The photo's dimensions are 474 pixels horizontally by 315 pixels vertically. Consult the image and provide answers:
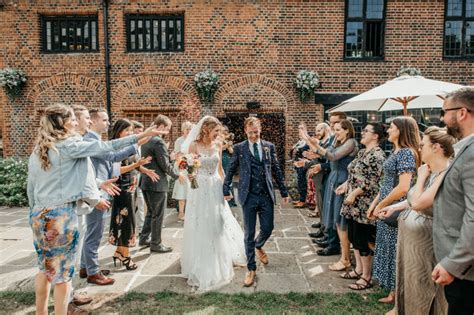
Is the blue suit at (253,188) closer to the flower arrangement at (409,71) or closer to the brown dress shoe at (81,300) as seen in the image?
the brown dress shoe at (81,300)

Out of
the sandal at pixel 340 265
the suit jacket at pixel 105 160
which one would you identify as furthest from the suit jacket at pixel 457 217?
the suit jacket at pixel 105 160

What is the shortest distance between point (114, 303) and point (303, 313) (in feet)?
7.05

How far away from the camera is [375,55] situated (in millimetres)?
11430

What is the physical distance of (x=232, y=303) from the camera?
4.08 m

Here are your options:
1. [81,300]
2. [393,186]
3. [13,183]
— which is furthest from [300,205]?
[13,183]

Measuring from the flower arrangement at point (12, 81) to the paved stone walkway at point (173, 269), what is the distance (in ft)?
19.8

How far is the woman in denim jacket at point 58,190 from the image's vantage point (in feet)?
10.3

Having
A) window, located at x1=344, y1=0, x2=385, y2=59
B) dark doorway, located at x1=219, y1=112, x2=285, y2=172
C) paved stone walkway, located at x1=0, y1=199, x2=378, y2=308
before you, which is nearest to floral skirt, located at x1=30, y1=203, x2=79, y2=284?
paved stone walkway, located at x1=0, y1=199, x2=378, y2=308

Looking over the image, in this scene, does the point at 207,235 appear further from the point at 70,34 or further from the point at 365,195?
the point at 70,34

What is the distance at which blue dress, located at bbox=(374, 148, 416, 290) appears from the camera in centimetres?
388

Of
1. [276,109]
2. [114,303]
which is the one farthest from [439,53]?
[114,303]

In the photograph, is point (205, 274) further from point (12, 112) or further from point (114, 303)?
point (12, 112)

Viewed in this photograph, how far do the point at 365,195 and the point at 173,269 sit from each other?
2.85 m

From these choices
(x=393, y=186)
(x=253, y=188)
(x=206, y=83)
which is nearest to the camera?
(x=393, y=186)
